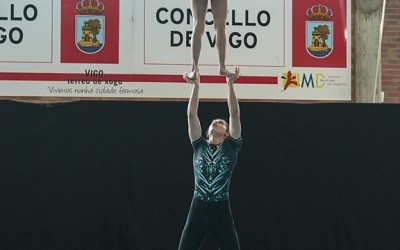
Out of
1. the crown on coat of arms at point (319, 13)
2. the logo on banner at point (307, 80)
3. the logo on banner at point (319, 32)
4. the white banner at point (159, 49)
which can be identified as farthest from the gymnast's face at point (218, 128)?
the crown on coat of arms at point (319, 13)

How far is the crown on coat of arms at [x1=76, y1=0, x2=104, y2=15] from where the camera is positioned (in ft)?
20.3

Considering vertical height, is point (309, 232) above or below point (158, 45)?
below

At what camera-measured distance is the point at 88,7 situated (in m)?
6.21

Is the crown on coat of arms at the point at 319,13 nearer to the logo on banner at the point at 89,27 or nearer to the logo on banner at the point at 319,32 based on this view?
the logo on banner at the point at 319,32

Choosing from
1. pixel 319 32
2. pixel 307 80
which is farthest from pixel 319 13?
pixel 307 80

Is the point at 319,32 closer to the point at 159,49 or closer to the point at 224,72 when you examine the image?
the point at 159,49

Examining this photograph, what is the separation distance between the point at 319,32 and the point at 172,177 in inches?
74.9

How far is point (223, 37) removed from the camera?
4375 mm

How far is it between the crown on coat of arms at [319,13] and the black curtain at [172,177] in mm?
973

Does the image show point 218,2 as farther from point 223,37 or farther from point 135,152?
point 135,152

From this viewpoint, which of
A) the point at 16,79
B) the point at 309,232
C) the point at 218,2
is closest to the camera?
the point at 218,2

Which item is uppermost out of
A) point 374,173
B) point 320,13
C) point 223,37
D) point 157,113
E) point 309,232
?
point 320,13

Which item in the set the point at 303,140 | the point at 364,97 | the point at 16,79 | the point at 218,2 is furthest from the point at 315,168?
the point at 16,79

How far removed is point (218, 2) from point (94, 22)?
2.17m
